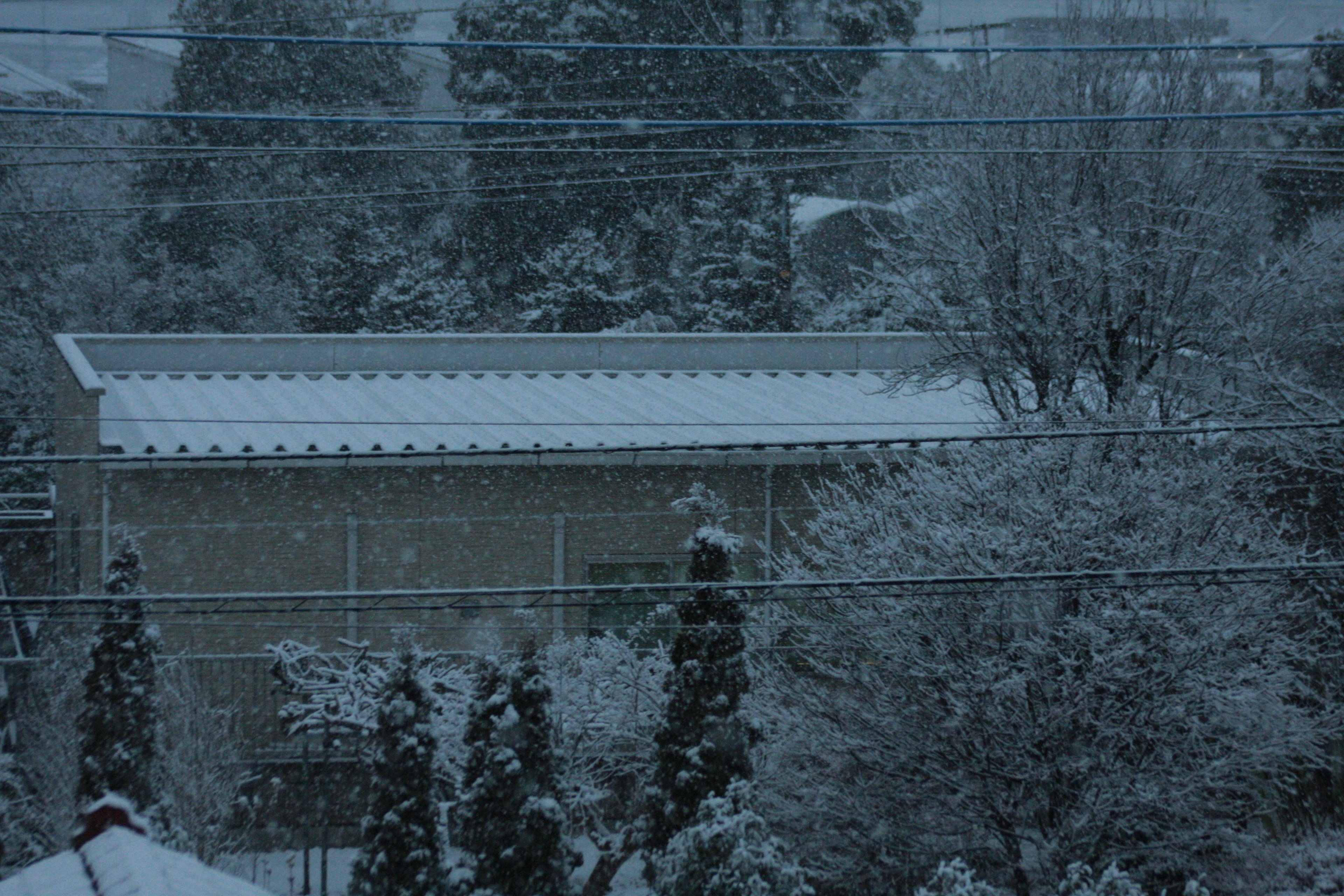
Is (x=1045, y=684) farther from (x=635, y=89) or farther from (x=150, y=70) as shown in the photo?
(x=150, y=70)

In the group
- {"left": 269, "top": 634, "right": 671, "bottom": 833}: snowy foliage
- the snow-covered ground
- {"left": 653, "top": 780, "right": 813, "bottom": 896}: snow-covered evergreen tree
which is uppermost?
{"left": 269, "top": 634, "right": 671, "bottom": 833}: snowy foliage

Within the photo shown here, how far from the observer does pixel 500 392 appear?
15.5 m

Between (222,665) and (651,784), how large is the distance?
5.07m

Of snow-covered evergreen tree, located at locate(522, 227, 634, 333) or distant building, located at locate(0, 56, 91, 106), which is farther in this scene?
distant building, located at locate(0, 56, 91, 106)

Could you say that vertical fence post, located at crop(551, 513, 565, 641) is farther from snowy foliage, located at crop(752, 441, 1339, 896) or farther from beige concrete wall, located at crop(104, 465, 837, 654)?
snowy foliage, located at crop(752, 441, 1339, 896)

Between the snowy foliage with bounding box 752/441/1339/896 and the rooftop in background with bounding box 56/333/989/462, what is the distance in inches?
78.8

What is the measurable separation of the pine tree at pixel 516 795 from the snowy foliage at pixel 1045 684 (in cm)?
186

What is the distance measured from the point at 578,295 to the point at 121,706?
1827 centimetres

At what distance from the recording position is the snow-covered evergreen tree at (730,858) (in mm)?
9281

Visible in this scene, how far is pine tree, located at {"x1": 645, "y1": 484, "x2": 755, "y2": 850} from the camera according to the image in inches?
399

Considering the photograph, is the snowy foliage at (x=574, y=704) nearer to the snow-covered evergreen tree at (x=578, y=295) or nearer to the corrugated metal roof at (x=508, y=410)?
the corrugated metal roof at (x=508, y=410)

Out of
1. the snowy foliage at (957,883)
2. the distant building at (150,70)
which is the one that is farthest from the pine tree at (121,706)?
the distant building at (150,70)

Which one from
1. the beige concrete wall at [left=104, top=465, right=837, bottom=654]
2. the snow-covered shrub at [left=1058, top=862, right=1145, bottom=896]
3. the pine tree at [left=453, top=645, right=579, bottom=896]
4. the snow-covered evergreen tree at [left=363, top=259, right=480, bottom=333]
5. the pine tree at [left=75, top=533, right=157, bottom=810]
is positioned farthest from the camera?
the snow-covered evergreen tree at [left=363, top=259, right=480, bottom=333]

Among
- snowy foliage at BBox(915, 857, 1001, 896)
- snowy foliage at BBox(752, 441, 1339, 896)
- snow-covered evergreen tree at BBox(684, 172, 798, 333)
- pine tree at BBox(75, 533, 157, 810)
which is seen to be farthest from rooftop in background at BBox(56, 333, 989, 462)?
snow-covered evergreen tree at BBox(684, 172, 798, 333)
